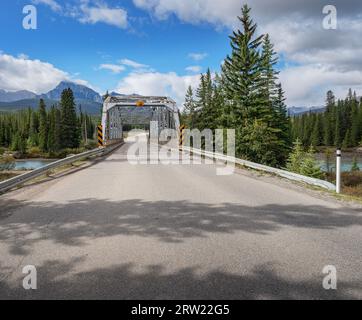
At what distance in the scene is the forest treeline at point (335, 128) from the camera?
288 ft

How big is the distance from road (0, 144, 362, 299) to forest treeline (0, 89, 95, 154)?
65403 millimetres

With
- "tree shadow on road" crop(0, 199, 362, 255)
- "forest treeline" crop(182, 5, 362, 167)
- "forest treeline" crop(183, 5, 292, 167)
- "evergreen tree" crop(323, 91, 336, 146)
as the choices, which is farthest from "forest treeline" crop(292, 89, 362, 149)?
"tree shadow on road" crop(0, 199, 362, 255)

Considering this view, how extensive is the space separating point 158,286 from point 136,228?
72.5 inches

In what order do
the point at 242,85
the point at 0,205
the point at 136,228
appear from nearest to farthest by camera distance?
the point at 136,228, the point at 0,205, the point at 242,85

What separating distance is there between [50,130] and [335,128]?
87078mm

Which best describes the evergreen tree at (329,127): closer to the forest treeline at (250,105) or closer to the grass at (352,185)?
the forest treeline at (250,105)

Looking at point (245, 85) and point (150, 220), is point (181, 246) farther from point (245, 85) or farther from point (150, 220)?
point (245, 85)

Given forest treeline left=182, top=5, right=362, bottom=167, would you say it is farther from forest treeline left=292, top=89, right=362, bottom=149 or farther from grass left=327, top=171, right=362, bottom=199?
forest treeline left=292, top=89, right=362, bottom=149

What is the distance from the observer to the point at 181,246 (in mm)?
3820

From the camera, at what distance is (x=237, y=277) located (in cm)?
300

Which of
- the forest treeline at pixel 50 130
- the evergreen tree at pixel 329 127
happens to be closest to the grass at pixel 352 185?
the forest treeline at pixel 50 130

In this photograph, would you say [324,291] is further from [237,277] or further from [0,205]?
[0,205]

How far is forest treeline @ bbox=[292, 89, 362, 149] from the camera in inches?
3457

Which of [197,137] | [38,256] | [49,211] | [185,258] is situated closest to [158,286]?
[185,258]
